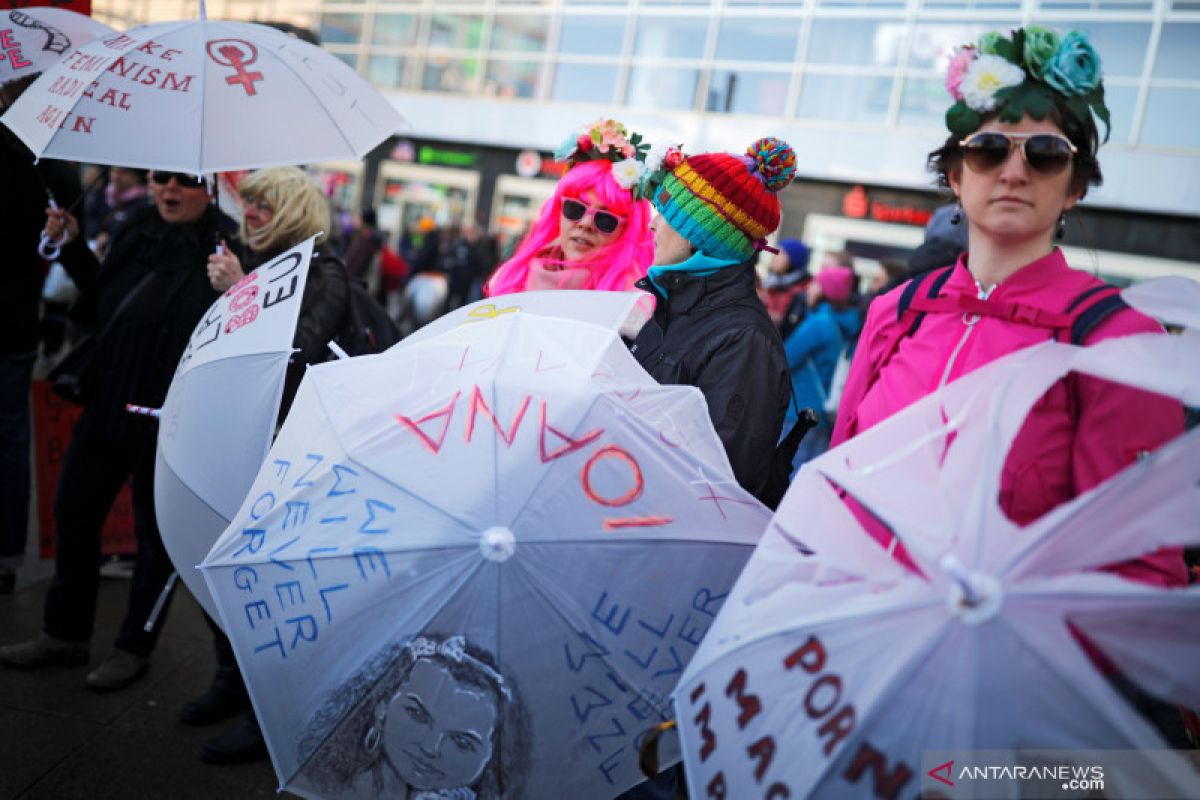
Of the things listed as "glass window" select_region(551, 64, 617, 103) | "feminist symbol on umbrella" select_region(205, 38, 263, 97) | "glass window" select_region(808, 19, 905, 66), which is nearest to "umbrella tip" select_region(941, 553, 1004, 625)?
"feminist symbol on umbrella" select_region(205, 38, 263, 97)

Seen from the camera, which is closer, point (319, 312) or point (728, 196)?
point (728, 196)

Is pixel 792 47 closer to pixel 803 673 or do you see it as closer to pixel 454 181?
pixel 454 181

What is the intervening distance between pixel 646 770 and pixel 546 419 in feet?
2.11

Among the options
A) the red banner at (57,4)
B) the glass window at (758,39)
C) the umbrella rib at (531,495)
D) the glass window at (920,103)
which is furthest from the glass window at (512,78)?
the umbrella rib at (531,495)

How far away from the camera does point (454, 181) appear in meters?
21.0

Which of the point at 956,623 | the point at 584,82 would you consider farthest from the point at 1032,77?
the point at 584,82

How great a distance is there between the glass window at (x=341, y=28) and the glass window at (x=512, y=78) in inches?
142

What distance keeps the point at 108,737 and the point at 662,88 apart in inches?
676

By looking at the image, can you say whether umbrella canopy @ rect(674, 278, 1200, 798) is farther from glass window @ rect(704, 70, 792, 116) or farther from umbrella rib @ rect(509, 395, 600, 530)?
glass window @ rect(704, 70, 792, 116)

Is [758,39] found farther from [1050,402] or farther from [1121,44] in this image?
[1050,402]

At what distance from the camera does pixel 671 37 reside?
61.9ft

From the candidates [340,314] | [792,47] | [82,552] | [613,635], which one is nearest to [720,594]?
[613,635]

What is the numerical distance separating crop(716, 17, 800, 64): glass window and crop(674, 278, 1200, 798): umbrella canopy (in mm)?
17549

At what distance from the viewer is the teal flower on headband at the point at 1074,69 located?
1.86 metres
